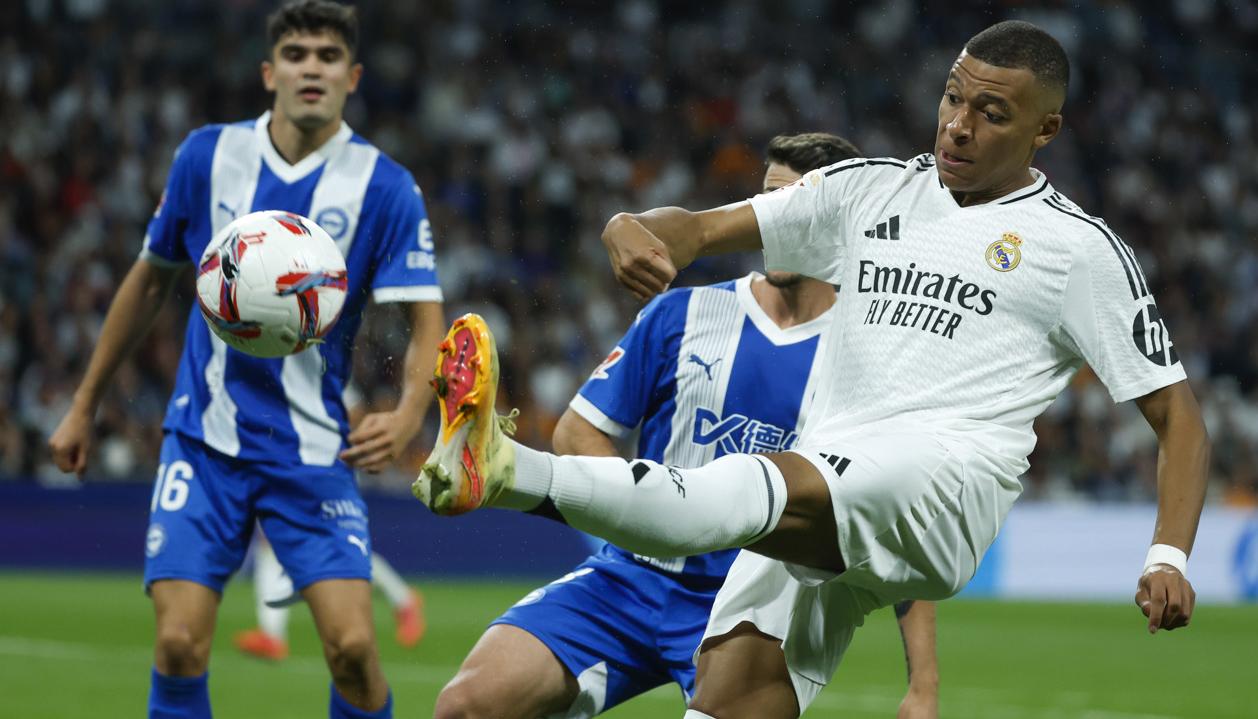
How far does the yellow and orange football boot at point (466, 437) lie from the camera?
3416 millimetres

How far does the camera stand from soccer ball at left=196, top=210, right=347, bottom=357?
4754 millimetres

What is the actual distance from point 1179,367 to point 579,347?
12372 millimetres

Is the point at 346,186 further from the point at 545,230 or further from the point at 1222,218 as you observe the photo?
the point at 1222,218

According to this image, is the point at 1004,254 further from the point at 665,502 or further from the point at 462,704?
the point at 462,704

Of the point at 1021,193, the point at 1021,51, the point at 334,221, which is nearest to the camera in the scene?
the point at 1021,51

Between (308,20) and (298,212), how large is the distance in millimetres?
658

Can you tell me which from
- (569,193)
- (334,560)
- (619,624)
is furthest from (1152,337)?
(569,193)

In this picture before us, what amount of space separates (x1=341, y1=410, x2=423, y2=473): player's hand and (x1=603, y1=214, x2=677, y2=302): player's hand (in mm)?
1449

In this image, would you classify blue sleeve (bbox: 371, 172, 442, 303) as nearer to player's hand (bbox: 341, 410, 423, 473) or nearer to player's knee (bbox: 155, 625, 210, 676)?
player's hand (bbox: 341, 410, 423, 473)

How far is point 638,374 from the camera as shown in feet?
16.7

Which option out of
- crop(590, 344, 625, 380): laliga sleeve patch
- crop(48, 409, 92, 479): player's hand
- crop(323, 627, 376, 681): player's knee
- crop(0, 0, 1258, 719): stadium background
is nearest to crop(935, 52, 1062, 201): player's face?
crop(590, 344, 625, 380): laliga sleeve patch

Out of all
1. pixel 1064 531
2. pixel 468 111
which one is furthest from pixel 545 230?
pixel 1064 531

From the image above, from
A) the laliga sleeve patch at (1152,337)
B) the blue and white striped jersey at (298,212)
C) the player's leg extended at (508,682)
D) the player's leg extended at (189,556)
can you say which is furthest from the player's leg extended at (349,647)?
the laliga sleeve patch at (1152,337)

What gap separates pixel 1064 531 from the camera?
15805mm
